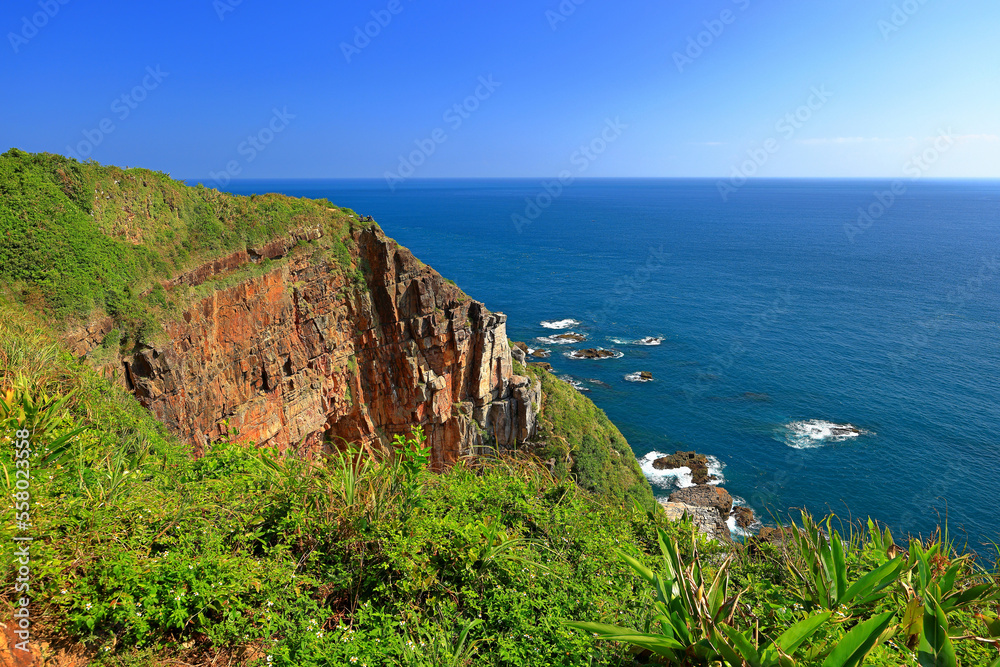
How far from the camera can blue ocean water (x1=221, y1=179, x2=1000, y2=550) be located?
132ft

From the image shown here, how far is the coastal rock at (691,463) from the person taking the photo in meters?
41.9

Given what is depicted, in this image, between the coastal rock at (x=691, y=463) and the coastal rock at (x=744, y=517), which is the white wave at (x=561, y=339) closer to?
the coastal rock at (x=691, y=463)

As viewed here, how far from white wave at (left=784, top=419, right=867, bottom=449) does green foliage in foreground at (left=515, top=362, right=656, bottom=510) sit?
15130mm

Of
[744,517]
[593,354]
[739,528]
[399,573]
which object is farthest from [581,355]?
[399,573]

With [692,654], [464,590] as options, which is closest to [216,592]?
[464,590]

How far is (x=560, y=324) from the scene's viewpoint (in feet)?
241

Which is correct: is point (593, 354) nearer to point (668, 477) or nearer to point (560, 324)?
point (560, 324)

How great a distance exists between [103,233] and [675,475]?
41708 mm

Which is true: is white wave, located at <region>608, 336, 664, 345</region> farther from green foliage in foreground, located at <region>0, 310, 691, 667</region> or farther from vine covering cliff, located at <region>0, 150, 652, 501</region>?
green foliage in foreground, located at <region>0, 310, 691, 667</region>

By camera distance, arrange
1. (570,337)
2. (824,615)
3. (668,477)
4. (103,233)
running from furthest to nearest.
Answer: (570,337), (668,477), (103,233), (824,615)

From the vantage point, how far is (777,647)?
12.9 ft

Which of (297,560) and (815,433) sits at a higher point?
(297,560)

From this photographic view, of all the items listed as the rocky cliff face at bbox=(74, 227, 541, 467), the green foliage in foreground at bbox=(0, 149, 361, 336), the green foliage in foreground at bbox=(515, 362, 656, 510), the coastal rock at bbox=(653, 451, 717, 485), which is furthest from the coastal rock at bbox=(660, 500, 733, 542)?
the green foliage in foreground at bbox=(0, 149, 361, 336)

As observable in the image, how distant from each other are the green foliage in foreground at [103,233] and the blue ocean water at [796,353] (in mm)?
27045
